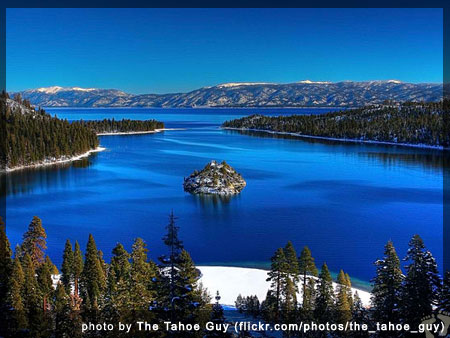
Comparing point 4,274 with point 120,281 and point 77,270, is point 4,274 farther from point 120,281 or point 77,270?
point 120,281

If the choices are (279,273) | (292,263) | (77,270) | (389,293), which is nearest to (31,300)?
(77,270)

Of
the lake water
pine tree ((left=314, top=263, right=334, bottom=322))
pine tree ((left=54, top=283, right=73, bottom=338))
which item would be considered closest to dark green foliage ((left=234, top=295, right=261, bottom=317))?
pine tree ((left=314, top=263, right=334, bottom=322))

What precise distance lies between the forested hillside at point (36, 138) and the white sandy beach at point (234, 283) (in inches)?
3581

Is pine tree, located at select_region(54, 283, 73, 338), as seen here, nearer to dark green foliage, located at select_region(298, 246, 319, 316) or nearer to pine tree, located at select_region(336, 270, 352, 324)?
dark green foliage, located at select_region(298, 246, 319, 316)

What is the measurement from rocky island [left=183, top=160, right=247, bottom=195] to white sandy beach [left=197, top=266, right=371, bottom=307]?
3416 centimetres

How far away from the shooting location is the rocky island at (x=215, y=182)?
72.7 metres

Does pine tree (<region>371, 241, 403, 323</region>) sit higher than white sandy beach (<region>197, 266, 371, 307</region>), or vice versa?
pine tree (<region>371, 241, 403, 323</region>)

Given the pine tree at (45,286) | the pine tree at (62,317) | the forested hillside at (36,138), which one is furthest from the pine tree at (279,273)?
the forested hillside at (36,138)

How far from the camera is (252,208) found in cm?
6216

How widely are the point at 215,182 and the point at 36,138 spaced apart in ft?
258

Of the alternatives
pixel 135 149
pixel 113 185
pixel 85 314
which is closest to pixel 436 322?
pixel 85 314

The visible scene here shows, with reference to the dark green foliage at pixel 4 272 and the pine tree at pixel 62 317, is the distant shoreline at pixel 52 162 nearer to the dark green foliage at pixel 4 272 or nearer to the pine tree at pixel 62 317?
the dark green foliage at pixel 4 272

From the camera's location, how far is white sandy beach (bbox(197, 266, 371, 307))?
32.9m

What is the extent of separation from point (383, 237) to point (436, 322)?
30.5m
